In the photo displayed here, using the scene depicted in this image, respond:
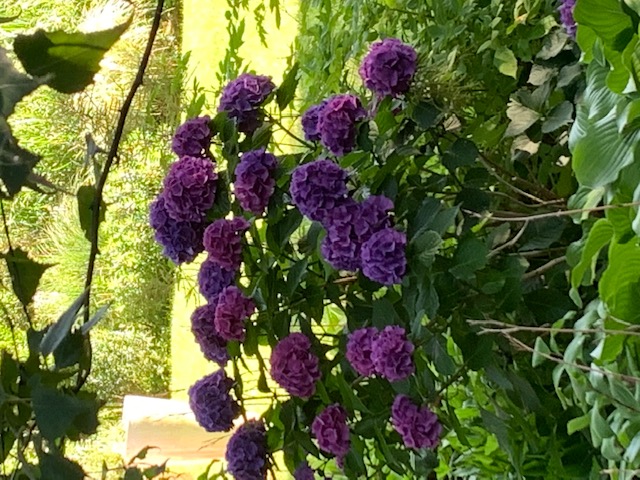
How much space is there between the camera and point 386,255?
73 cm

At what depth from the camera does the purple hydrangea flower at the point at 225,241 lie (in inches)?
32.5

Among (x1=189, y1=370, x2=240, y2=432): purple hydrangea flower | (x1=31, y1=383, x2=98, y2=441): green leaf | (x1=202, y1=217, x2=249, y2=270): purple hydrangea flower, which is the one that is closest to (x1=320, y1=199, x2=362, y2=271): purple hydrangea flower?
(x1=202, y1=217, x2=249, y2=270): purple hydrangea flower

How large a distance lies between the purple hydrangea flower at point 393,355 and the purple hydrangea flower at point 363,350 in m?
0.02

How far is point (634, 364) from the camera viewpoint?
1.73 ft

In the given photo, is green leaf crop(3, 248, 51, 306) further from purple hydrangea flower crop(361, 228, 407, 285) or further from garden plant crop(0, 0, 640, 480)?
purple hydrangea flower crop(361, 228, 407, 285)

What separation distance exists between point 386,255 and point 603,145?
0.90 feet

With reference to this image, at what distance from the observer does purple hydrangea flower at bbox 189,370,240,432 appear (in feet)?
2.86

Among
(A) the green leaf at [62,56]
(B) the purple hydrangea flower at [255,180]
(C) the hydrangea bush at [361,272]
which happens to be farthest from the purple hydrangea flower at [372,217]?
(A) the green leaf at [62,56]

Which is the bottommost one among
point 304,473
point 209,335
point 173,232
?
point 304,473

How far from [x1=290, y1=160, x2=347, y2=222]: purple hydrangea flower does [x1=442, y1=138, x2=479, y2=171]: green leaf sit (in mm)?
121

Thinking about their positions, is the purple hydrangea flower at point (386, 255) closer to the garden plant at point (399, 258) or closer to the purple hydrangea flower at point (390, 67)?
the garden plant at point (399, 258)

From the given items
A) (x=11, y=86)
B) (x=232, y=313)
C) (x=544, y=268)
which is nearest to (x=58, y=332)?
(x=11, y=86)

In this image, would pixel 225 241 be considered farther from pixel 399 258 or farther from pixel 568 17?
pixel 568 17

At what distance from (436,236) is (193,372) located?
1.95 meters
